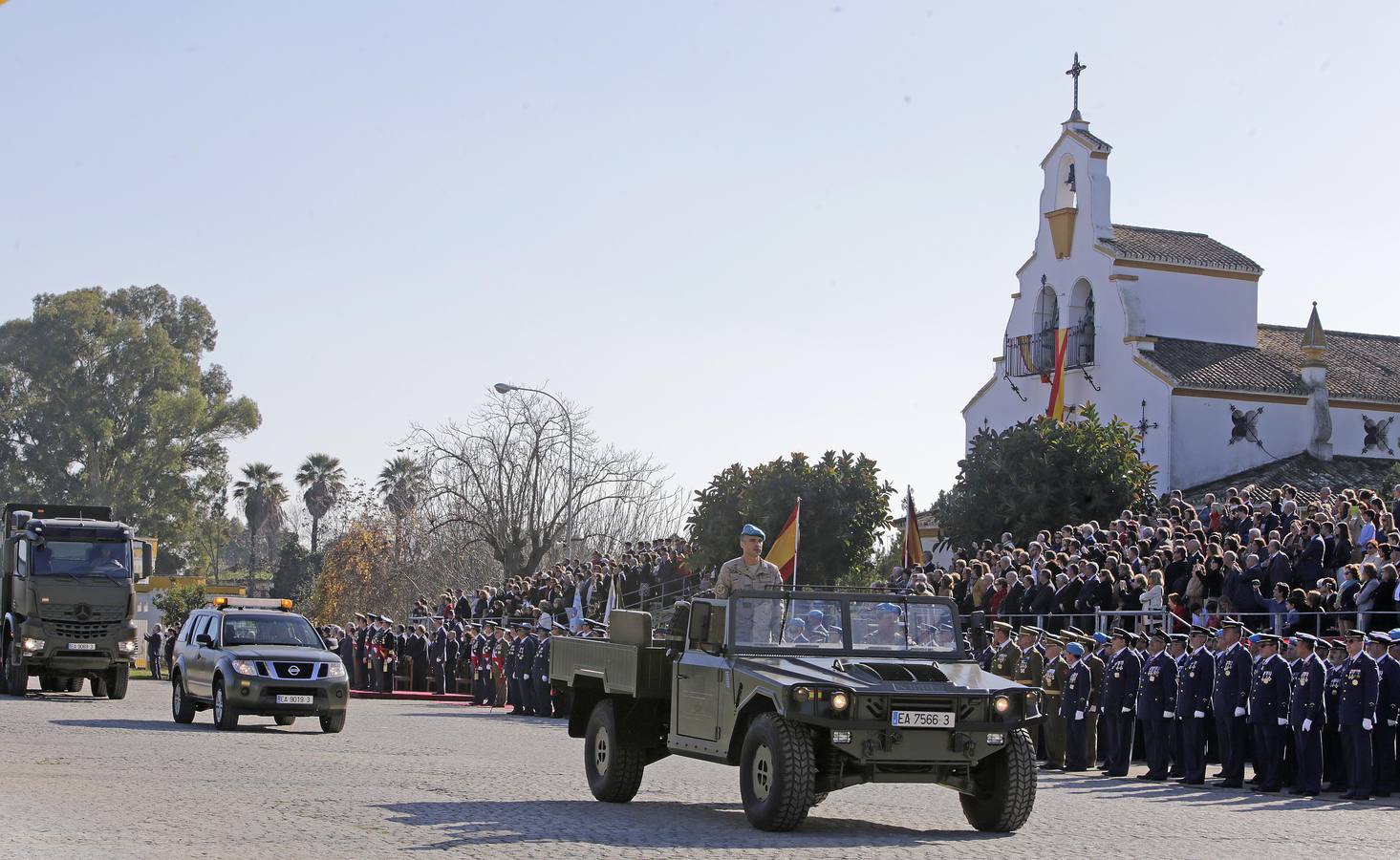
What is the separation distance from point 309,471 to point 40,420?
64.6ft

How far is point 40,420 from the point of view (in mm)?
83000

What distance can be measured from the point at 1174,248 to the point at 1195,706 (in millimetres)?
33260

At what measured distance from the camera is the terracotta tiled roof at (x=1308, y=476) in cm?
4394

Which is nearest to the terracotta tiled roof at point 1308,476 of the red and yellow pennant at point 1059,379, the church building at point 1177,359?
the church building at point 1177,359

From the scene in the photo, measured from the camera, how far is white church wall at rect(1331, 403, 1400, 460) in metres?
48.0

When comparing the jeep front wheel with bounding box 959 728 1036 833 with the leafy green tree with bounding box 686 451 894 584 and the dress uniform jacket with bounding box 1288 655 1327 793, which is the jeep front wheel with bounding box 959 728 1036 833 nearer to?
the dress uniform jacket with bounding box 1288 655 1327 793

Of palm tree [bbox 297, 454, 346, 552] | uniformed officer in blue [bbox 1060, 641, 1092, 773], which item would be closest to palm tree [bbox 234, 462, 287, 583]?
palm tree [bbox 297, 454, 346, 552]

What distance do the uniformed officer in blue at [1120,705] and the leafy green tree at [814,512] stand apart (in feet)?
54.1

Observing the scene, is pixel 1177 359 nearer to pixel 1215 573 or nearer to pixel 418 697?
pixel 418 697

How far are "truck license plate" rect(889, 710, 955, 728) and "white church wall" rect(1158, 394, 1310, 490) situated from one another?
35.5m

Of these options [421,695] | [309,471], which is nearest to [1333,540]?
[421,695]

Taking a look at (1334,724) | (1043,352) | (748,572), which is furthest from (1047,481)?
(748,572)

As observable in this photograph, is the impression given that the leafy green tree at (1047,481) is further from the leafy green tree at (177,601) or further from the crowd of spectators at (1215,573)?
the leafy green tree at (177,601)

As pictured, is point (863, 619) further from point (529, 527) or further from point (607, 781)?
point (529, 527)
